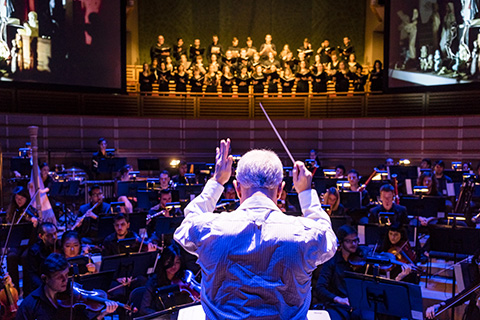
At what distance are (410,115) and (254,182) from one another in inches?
558

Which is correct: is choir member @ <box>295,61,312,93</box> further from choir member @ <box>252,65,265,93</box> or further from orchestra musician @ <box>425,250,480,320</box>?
orchestra musician @ <box>425,250,480,320</box>

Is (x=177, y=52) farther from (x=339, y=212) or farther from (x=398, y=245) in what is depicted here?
(x=398, y=245)

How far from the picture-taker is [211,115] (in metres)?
16.1

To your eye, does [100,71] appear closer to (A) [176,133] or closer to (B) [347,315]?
(A) [176,133]

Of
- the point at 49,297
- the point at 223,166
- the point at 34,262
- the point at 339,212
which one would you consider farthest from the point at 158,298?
the point at 339,212

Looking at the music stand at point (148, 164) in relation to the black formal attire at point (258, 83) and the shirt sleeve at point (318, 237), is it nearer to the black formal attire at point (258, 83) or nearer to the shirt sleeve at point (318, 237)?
the black formal attire at point (258, 83)

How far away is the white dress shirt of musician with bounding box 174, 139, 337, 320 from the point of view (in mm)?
1879

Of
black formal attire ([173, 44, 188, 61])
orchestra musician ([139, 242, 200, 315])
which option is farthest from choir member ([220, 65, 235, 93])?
orchestra musician ([139, 242, 200, 315])

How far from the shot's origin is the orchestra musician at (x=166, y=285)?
5.01m

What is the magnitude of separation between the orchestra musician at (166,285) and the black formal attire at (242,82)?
11.1m

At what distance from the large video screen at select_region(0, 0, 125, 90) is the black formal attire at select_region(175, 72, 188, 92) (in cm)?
176

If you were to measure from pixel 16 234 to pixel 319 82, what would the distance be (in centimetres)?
1132

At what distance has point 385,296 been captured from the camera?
4.49 m

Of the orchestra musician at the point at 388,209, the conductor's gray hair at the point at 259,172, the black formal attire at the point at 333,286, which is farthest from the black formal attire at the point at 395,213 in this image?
the conductor's gray hair at the point at 259,172
